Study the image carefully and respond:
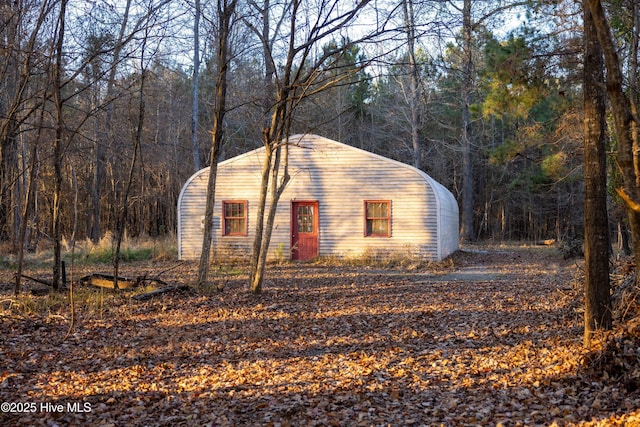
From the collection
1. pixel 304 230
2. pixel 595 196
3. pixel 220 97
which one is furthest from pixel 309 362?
pixel 304 230

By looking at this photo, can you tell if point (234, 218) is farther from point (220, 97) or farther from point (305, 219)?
point (220, 97)

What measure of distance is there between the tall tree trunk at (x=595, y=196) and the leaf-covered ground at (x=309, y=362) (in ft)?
1.90

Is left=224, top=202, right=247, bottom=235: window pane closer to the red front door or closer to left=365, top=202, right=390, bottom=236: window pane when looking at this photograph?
the red front door

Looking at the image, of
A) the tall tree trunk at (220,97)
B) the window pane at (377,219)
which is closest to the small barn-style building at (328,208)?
the window pane at (377,219)

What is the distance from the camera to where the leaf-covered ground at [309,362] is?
4.91m

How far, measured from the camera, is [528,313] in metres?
8.87

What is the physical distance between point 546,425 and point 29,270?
15557mm

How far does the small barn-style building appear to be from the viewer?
17.9m

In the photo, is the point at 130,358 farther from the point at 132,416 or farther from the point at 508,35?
the point at 508,35

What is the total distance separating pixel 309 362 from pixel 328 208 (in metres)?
12.0

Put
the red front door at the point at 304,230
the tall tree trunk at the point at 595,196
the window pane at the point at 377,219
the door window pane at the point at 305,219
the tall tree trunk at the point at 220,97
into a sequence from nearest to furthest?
the tall tree trunk at the point at 595,196, the tall tree trunk at the point at 220,97, the window pane at the point at 377,219, the red front door at the point at 304,230, the door window pane at the point at 305,219

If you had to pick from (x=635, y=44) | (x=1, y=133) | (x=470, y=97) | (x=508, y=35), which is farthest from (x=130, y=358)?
(x=470, y=97)

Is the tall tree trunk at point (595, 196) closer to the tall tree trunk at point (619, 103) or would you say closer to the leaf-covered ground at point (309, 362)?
the tall tree trunk at point (619, 103)

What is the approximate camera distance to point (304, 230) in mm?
18703
